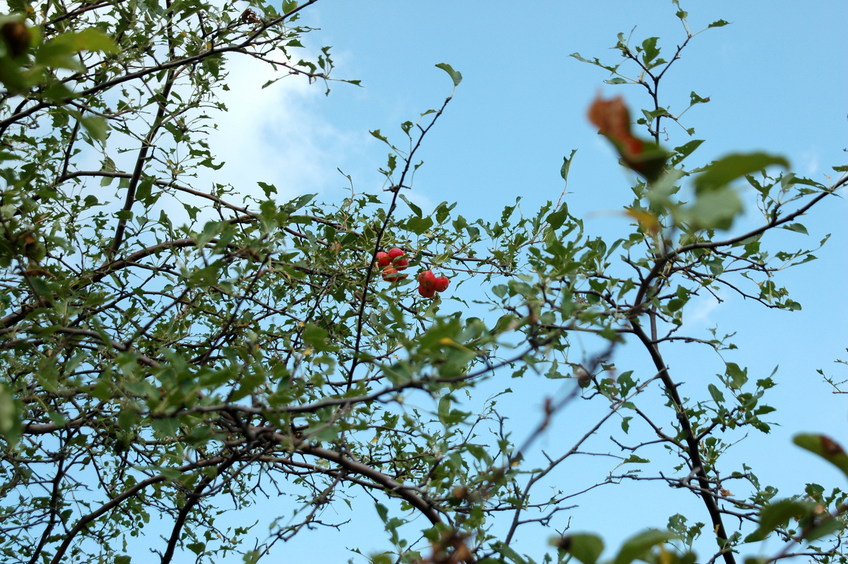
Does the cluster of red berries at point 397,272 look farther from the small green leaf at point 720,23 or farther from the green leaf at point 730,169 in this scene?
the green leaf at point 730,169

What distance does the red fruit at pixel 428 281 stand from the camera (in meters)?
3.33

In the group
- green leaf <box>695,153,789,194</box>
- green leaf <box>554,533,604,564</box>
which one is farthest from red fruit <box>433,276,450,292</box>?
green leaf <box>695,153,789,194</box>

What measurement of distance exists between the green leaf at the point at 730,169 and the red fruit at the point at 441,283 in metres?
2.81

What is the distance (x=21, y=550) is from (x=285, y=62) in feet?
9.71

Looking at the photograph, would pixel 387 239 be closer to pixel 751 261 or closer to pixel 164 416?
pixel 751 261

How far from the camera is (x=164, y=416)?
1.51 m

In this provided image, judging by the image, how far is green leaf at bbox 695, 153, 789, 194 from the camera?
1.76 ft

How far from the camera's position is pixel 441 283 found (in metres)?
3.42

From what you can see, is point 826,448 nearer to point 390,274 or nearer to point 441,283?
point 390,274

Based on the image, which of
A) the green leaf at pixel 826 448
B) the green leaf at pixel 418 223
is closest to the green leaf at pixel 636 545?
the green leaf at pixel 826 448

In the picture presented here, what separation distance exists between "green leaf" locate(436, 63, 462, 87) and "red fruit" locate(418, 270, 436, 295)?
1.11 metres

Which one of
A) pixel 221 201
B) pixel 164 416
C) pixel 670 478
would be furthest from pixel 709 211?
pixel 221 201

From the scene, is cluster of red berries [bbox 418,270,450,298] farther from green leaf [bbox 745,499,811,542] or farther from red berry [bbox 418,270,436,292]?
green leaf [bbox 745,499,811,542]

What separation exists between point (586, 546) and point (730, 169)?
41 cm
